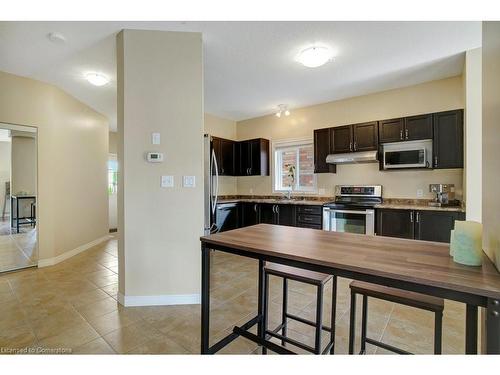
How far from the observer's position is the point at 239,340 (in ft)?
6.15

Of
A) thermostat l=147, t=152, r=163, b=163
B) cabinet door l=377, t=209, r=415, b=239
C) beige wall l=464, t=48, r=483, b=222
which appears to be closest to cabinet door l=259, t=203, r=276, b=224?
cabinet door l=377, t=209, r=415, b=239

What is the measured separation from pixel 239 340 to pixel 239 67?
10.2ft

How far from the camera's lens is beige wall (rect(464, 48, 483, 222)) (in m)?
2.87

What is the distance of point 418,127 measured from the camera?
11.7 ft

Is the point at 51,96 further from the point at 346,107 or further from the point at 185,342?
the point at 346,107

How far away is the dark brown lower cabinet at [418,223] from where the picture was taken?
3148mm

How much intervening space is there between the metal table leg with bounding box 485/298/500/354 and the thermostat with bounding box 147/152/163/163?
2.43m

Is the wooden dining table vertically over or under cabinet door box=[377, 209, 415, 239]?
over

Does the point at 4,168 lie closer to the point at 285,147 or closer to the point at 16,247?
the point at 16,247

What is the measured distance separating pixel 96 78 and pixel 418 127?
4580mm

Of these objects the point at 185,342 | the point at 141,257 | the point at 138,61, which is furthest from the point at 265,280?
the point at 138,61

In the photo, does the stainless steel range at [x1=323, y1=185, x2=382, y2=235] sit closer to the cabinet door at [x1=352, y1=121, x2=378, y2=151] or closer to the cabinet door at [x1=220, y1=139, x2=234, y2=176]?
the cabinet door at [x1=352, y1=121, x2=378, y2=151]

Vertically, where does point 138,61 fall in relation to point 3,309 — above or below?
above

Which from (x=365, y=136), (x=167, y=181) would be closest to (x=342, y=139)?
(x=365, y=136)
